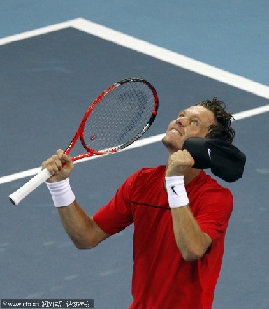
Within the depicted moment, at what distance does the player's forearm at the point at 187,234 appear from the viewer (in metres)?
5.70

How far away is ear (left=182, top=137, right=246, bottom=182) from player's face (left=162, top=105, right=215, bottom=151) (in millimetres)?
154

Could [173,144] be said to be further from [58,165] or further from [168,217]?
[58,165]

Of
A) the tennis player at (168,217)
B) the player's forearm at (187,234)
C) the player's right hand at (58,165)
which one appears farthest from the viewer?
the player's right hand at (58,165)

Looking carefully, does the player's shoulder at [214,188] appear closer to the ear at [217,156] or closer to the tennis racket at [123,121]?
the ear at [217,156]

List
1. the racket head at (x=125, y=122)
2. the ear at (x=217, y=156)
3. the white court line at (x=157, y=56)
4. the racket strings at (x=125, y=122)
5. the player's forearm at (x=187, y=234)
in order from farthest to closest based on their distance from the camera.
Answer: the white court line at (x=157, y=56), the racket strings at (x=125, y=122), the racket head at (x=125, y=122), the ear at (x=217, y=156), the player's forearm at (x=187, y=234)

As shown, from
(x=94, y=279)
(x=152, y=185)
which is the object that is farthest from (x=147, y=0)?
(x=152, y=185)

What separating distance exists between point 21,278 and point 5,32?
6600mm

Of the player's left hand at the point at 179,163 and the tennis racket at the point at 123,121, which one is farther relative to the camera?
the tennis racket at the point at 123,121

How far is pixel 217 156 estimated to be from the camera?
19.3 ft

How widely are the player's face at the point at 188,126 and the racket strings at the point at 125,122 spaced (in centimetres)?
102

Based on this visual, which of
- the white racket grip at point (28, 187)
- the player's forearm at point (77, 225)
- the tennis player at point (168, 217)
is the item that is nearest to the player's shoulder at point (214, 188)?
the tennis player at point (168, 217)

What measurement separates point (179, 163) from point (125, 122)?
7.48 ft

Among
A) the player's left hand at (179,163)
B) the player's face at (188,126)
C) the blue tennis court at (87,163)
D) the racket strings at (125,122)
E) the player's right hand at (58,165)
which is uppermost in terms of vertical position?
the player's face at (188,126)

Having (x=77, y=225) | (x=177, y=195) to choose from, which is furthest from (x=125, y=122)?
(x=177, y=195)
